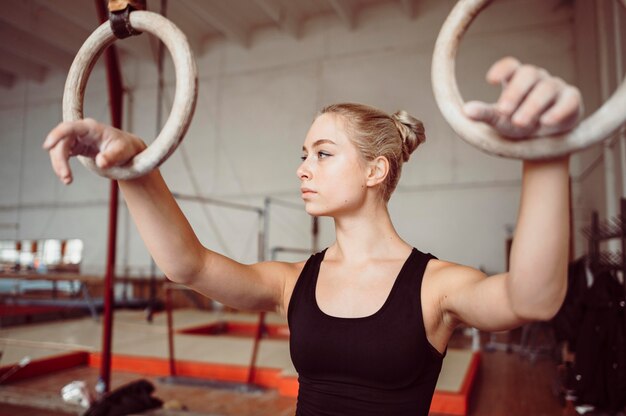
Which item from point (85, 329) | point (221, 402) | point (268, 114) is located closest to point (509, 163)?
point (268, 114)

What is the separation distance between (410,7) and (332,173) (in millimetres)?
7385

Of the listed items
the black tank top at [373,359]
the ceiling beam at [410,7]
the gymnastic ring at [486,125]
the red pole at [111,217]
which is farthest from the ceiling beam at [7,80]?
the gymnastic ring at [486,125]

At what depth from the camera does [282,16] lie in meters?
8.21

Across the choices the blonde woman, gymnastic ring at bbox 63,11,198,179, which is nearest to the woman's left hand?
the blonde woman

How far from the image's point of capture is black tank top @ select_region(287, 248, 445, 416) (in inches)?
33.8

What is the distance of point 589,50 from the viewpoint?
5.77 m

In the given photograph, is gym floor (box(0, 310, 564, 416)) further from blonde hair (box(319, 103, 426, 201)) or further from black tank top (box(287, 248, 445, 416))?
blonde hair (box(319, 103, 426, 201))

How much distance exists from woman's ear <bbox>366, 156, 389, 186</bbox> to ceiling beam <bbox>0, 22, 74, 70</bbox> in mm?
9455

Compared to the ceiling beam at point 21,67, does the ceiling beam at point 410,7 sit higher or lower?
higher

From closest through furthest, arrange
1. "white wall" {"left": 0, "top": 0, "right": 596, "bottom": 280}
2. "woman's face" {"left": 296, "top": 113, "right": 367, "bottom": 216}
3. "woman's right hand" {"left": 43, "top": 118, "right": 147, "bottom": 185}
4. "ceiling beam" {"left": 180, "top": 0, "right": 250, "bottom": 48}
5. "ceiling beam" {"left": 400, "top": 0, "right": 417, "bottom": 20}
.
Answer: "woman's right hand" {"left": 43, "top": 118, "right": 147, "bottom": 185}
"woman's face" {"left": 296, "top": 113, "right": 367, "bottom": 216}
"white wall" {"left": 0, "top": 0, "right": 596, "bottom": 280}
"ceiling beam" {"left": 400, "top": 0, "right": 417, "bottom": 20}
"ceiling beam" {"left": 180, "top": 0, "right": 250, "bottom": 48}

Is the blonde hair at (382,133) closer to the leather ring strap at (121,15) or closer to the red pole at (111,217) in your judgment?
the leather ring strap at (121,15)

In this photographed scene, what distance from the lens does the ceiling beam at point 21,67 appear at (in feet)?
32.1

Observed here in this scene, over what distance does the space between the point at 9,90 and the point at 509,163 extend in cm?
1078

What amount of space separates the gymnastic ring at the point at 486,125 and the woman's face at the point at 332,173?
361mm
